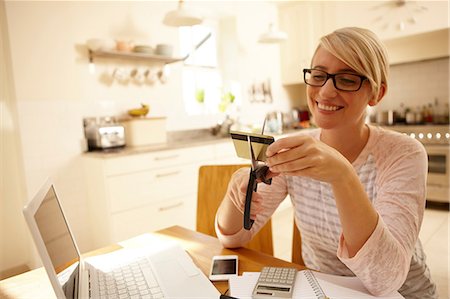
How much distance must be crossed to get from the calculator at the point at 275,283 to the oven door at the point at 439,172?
10.5 feet

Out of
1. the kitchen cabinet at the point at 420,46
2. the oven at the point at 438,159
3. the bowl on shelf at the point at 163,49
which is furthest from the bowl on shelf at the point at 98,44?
the oven at the point at 438,159

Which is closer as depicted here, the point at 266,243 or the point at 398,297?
the point at 398,297

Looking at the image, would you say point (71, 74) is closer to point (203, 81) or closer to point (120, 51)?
point (120, 51)

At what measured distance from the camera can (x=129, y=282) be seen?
89cm

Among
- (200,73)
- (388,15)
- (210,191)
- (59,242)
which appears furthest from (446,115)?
(59,242)

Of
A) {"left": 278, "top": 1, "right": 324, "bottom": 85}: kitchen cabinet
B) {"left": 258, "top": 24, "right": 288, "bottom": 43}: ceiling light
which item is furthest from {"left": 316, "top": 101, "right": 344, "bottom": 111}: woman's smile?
{"left": 278, "top": 1, "right": 324, "bottom": 85}: kitchen cabinet

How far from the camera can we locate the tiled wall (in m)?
3.79

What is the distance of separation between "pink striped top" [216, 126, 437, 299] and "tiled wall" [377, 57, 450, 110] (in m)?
3.34

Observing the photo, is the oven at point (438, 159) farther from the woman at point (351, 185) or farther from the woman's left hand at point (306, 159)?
the woman's left hand at point (306, 159)

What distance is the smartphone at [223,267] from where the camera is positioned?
0.90 m

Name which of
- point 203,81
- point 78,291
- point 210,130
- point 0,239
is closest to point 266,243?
point 78,291

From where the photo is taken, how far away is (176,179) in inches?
113

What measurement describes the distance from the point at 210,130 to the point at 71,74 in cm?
160

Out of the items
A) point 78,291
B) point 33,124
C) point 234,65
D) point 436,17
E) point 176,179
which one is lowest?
point 176,179
